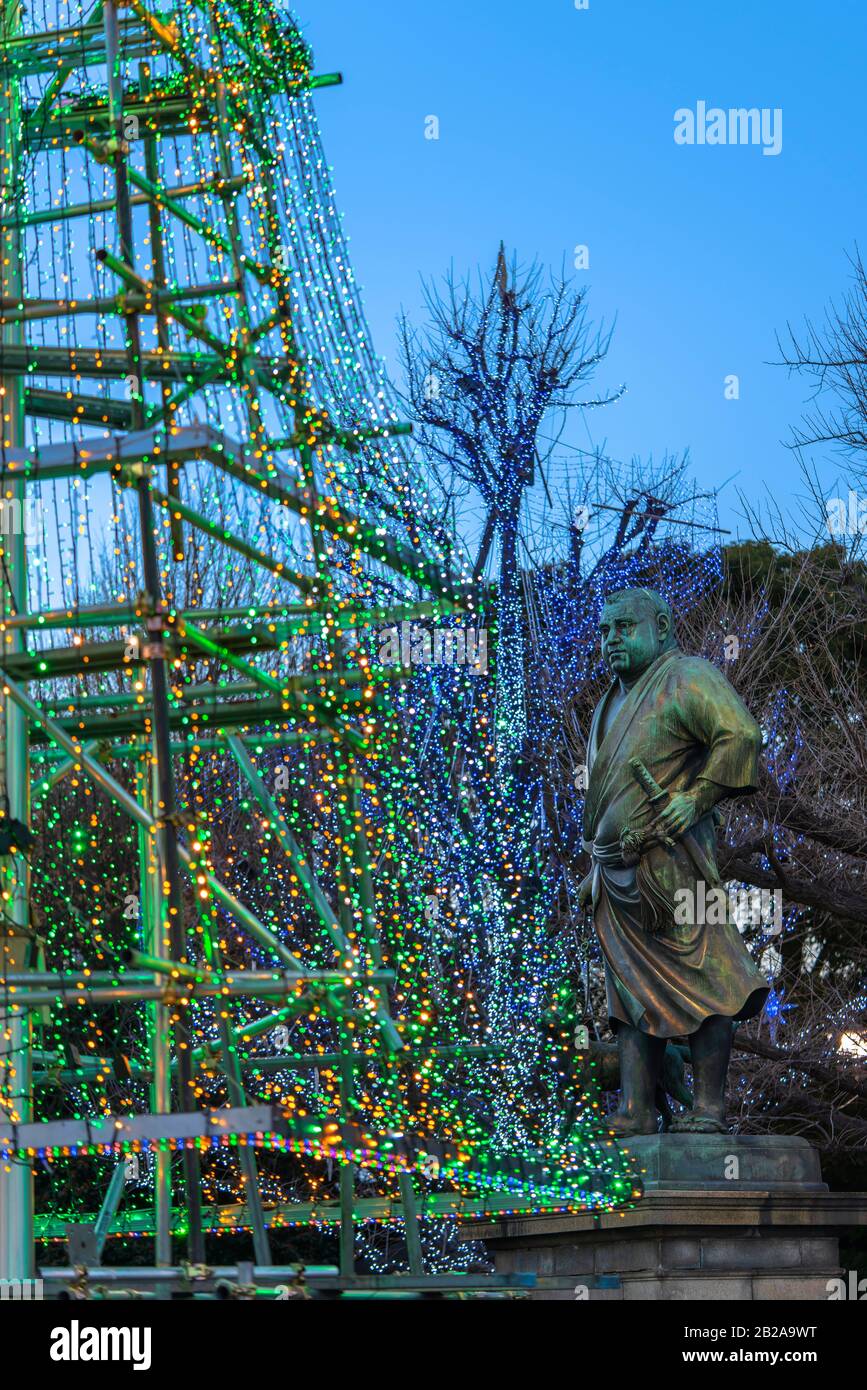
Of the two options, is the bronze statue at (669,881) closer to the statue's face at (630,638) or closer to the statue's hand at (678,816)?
the statue's hand at (678,816)

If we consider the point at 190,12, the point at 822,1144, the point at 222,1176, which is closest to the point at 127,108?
the point at 190,12

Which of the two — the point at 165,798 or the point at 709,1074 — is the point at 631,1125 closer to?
the point at 709,1074

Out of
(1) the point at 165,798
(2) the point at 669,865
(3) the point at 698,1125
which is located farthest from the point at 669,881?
(1) the point at 165,798

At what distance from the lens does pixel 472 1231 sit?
1091 cm

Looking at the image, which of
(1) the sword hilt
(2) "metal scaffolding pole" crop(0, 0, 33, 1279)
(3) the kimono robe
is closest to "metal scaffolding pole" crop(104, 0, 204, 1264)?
(2) "metal scaffolding pole" crop(0, 0, 33, 1279)

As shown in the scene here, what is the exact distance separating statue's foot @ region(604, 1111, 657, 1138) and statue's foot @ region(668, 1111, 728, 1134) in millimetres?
109

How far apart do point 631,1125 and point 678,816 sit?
1.54 m

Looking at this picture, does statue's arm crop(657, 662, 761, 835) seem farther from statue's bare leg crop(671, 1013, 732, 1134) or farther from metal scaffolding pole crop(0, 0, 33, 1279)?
metal scaffolding pole crop(0, 0, 33, 1279)

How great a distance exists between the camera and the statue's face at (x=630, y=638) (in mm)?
10758

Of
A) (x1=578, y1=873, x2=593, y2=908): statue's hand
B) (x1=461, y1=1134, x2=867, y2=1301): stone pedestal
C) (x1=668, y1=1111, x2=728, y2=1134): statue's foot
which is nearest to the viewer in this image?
(x1=461, y1=1134, x2=867, y2=1301): stone pedestal

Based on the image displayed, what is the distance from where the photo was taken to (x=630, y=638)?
10.8 m

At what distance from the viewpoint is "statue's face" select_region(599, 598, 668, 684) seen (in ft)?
35.3
